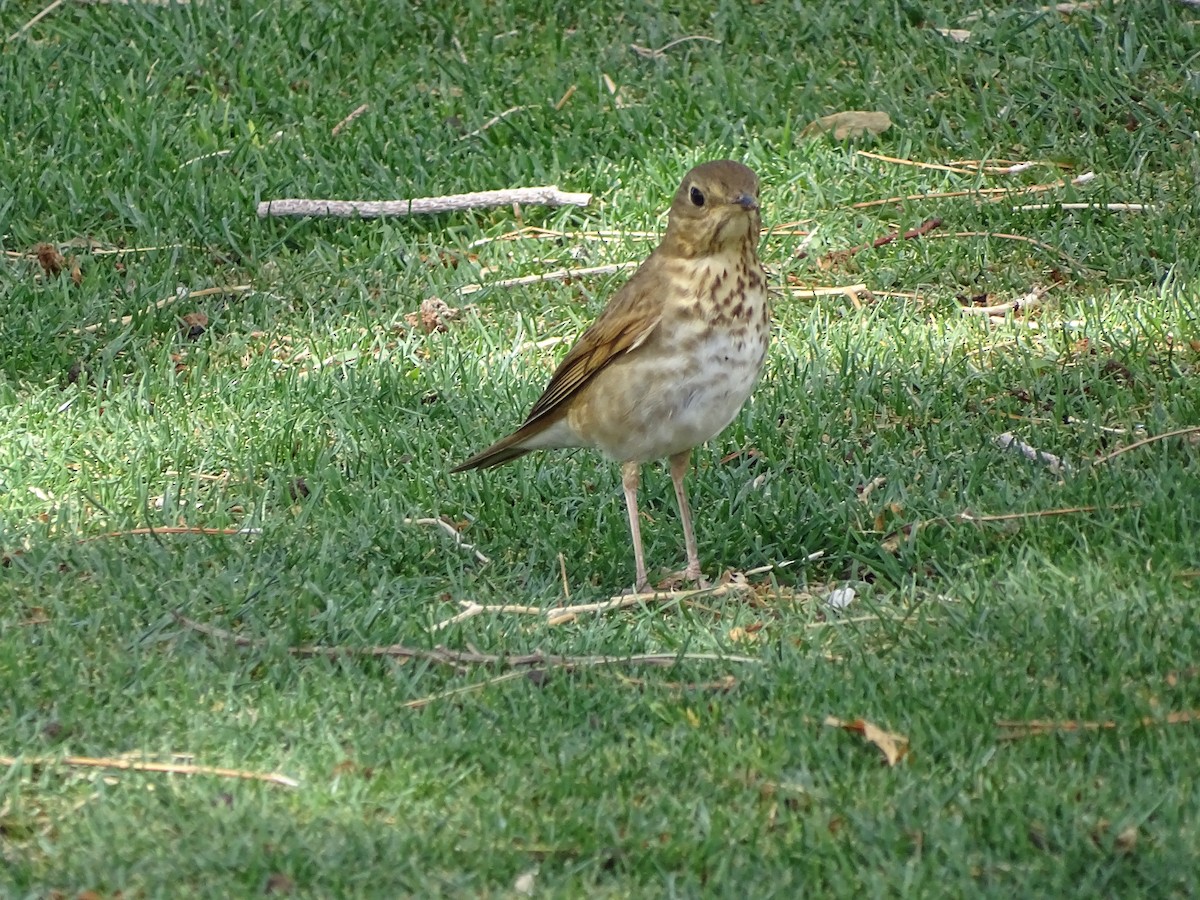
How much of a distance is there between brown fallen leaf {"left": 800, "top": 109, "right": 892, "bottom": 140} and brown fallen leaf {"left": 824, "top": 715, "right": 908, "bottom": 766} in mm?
4546

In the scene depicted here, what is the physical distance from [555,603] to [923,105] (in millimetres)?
4091

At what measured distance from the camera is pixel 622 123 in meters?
8.70

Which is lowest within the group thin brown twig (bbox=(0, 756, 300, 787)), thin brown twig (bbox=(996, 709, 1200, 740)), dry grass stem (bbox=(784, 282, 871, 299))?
dry grass stem (bbox=(784, 282, 871, 299))

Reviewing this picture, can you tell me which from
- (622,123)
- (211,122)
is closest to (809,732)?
(622,123)

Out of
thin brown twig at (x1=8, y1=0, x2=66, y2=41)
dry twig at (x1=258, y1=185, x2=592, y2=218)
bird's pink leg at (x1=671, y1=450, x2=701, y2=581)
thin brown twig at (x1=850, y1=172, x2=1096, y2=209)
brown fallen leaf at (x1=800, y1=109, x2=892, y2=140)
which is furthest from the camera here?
thin brown twig at (x1=8, y1=0, x2=66, y2=41)

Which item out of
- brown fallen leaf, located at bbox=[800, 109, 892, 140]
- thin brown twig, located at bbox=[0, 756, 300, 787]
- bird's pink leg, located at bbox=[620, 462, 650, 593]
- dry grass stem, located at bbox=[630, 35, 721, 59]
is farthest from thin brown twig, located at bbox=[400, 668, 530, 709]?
dry grass stem, located at bbox=[630, 35, 721, 59]

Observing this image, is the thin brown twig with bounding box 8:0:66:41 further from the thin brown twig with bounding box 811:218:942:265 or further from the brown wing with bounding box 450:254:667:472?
the brown wing with bounding box 450:254:667:472

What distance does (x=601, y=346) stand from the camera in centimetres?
576

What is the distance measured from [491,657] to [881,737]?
1128mm

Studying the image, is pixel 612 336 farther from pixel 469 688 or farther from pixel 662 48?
pixel 662 48

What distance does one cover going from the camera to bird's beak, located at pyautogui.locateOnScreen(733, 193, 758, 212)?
551 centimetres

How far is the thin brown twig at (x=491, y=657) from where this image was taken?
199 inches

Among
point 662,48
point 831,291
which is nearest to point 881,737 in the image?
point 831,291

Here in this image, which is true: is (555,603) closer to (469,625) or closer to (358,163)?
(469,625)
